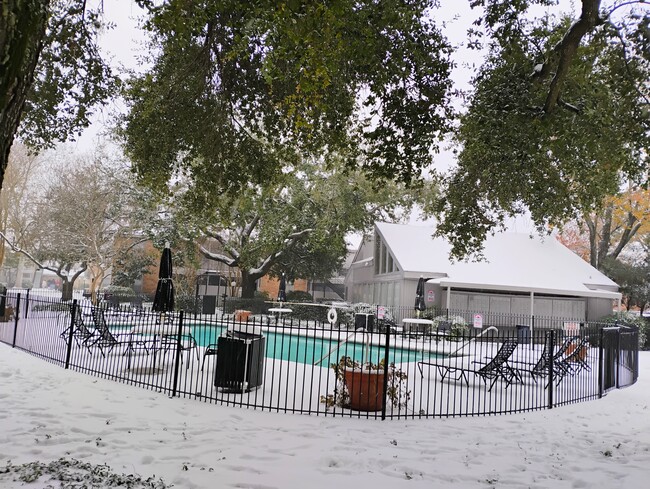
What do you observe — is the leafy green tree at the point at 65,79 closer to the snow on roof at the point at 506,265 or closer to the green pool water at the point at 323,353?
the green pool water at the point at 323,353

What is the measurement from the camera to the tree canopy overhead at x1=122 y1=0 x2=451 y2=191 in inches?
233

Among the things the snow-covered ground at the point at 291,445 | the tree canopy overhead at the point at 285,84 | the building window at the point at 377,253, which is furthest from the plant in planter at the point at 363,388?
the building window at the point at 377,253

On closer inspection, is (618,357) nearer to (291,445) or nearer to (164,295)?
(291,445)

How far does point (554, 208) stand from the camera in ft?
37.4

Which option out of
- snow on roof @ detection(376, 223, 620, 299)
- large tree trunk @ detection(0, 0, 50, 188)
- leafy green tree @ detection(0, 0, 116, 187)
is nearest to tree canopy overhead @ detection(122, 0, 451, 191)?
leafy green tree @ detection(0, 0, 116, 187)

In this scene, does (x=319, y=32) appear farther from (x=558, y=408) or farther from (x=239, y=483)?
(x=558, y=408)

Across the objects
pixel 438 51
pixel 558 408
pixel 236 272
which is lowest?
pixel 558 408

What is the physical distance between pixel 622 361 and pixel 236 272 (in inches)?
1158

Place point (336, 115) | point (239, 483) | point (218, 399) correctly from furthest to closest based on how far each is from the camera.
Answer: point (336, 115) < point (218, 399) < point (239, 483)

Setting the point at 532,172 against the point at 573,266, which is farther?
the point at 573,266

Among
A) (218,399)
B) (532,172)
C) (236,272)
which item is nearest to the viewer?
(218,399)

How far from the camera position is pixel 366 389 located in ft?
25.5

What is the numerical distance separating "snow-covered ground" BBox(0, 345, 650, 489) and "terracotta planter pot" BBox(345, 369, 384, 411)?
0.62m

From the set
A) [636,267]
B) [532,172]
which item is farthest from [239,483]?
[636,267]
